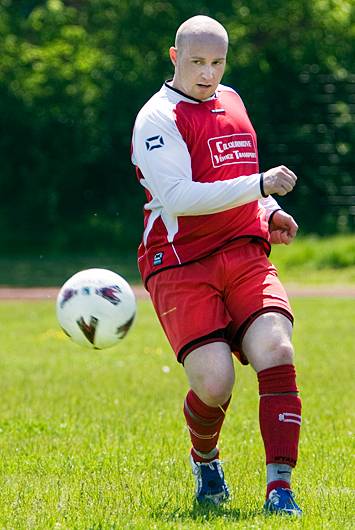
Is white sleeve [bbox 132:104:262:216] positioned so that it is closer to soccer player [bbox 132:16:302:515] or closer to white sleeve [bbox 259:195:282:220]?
soccer player [bbox 132:16:302:515]

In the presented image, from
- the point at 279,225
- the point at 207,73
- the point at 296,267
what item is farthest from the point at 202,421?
the point at 296,267

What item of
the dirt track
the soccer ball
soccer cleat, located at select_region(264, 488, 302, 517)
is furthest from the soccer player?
the dirt track

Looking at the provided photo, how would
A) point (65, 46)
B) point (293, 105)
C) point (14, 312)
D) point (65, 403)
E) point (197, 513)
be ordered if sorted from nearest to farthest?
point (197, 513)
point (65, 403)
point (14, 312)
point (293, 105)
point (65, 46)

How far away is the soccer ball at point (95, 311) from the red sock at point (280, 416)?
3.22ft

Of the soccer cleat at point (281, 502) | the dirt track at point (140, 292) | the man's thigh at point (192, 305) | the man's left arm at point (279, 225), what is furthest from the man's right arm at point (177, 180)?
Result: the dirt track at point (140, 292)

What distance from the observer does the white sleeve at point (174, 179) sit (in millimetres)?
5539

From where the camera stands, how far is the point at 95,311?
20.4ft

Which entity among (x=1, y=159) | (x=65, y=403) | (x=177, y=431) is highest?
(x=177, y=431)

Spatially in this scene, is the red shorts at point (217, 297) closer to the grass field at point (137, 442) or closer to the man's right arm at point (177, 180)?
the man's right arm at point (177, 180)

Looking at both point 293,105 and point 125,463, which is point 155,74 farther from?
point 125,463

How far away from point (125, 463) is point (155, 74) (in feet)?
69.7

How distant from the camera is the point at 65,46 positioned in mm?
28844

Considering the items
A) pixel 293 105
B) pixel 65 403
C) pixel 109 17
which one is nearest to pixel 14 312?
pixel 65 403

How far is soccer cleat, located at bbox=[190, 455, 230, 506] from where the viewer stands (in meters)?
6.05
